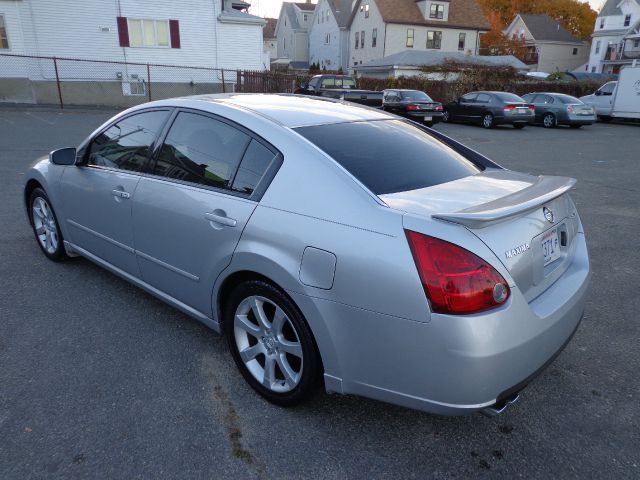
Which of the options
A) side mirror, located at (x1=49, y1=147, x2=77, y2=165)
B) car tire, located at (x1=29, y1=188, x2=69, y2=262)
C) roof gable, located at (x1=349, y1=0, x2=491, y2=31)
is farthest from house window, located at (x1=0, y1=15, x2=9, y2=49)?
roof gable, located at (x1=349, y1=0, x2=491, y2=31)

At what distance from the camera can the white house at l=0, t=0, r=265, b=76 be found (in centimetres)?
2138

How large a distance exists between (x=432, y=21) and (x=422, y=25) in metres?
0.90

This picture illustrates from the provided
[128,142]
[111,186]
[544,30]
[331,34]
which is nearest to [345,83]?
[128,142]

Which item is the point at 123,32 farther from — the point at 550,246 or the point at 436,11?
the point at 436,11

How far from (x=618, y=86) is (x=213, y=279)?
24.9m

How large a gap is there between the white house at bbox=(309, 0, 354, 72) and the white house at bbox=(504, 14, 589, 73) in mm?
23557

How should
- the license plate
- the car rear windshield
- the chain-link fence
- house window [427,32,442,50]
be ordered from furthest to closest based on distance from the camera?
house window [427,32,442,50]
the chain-link fence
the car rear windshield
the license plate

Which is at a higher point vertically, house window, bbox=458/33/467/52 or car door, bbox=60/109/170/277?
house window, bbox=458/33/467/52

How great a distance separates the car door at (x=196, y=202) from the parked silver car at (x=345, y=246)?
1cm

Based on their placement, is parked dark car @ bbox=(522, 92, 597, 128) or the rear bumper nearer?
the rear bumper

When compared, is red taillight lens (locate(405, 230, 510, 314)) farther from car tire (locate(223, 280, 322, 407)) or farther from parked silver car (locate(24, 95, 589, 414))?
car tire (locate(223, 280, 322, 407))

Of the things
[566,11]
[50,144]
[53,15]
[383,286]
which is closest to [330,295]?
[383,286]

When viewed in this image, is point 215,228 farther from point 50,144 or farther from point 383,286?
point 50,144

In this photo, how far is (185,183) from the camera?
309cm
